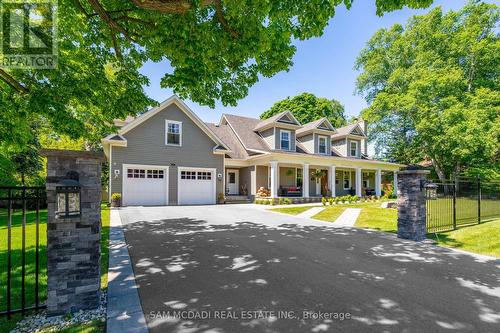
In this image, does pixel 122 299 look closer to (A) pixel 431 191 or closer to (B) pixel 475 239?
(A) pixel 431 191

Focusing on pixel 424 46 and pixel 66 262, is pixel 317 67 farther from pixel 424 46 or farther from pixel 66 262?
pixel 66 262

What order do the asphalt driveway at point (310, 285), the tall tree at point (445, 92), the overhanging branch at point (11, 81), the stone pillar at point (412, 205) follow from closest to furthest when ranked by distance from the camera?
the asphalt driveway at point (310, 285) → the overhanging branch at point (11, 81) → the stone pillar at point (412, 205) → the tall tree at point (445, 92)

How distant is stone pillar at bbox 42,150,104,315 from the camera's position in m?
3.35

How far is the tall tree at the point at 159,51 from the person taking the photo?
18.4 feet

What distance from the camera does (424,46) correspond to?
993 inches

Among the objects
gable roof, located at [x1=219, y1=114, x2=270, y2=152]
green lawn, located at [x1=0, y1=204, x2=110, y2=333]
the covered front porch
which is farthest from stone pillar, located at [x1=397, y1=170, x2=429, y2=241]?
gable roof, located at [x1=219, y1=114, x2=270, y2=152]

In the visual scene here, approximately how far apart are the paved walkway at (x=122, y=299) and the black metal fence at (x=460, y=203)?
841 centimetres

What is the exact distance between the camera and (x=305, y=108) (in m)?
41.4

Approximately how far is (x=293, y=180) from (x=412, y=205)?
1577 cm

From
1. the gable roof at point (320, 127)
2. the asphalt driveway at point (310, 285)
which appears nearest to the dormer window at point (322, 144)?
the gable roof at point (320, 127)

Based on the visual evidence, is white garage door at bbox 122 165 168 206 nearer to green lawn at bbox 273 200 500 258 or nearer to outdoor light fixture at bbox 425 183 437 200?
green lawn at bbox 273 200 500 258

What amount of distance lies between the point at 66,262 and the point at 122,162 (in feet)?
46.1

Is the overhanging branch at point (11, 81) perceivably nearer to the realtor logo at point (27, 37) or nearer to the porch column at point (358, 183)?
the realtor logo at point (27, 37)

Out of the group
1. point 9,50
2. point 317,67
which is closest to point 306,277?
point 9,50
